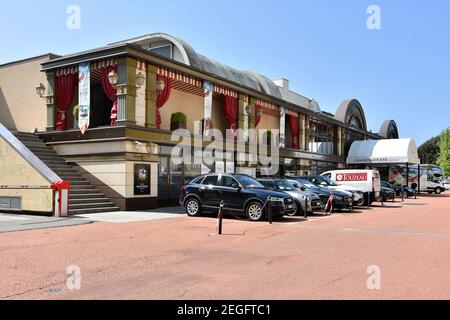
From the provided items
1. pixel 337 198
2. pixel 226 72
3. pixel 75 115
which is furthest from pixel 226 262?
pixel 226 72

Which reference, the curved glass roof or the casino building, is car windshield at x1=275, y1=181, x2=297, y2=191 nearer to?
the casino building

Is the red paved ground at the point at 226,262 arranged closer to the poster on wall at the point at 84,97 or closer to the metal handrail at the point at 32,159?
the metal handrail at the point at 32,159

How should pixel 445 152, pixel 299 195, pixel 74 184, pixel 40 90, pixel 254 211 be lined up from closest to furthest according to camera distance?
pixel 254 211 < pixel 299 195 < pixel 74 184 < pixel 40 90 < pixel 445 152

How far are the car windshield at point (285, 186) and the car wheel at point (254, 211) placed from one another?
3595mm

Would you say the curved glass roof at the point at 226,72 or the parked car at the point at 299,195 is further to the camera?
the curved glass roof at the point at 226,72

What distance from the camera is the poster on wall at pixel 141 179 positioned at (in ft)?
61.4

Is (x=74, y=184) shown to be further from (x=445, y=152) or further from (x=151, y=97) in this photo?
(x=445, y=152)

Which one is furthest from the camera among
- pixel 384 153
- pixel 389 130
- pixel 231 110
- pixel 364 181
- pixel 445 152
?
pixel 445 152

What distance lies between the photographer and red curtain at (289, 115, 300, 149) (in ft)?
111

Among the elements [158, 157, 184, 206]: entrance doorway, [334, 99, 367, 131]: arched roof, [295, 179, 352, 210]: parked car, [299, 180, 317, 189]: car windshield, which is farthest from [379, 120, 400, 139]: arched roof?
[158, 157, 184, 206]: entrance doorway

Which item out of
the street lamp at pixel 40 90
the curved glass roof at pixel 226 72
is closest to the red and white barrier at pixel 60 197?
the street lamp at pixel 40 90

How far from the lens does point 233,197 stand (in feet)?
50.7

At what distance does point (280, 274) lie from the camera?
684 centimetres

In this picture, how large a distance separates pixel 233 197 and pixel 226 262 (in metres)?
7.67
